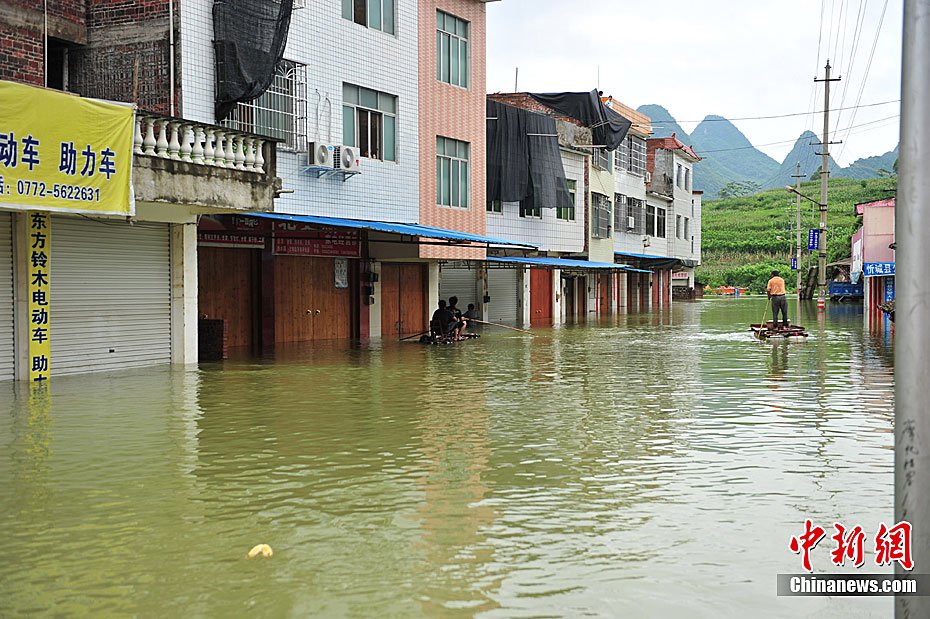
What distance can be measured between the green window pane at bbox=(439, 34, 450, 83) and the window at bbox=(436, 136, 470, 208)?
167 cm

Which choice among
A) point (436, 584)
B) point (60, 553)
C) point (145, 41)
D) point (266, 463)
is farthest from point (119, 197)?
point (436, 584)

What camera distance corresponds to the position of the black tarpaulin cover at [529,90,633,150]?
39625 mm

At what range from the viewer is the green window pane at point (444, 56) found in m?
Answer: 27.7

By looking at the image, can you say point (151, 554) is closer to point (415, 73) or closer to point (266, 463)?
point (266, 463)

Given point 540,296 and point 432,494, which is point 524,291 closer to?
point 540,296

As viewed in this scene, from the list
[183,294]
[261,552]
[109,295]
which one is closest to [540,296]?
[183,294]

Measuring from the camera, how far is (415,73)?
25828mm

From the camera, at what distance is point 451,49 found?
28.2 metres

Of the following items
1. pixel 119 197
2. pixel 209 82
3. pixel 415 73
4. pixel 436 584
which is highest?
pixel 415 73

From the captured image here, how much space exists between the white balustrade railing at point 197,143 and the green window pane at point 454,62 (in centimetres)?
1082

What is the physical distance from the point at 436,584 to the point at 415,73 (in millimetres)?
21674

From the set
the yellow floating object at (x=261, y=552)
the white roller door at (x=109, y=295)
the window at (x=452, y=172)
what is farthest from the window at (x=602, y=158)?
the yellow floating object at (x=261, y=552)

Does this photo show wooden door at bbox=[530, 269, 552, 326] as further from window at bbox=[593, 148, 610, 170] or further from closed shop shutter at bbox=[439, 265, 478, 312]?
window at bbox=[593, 148, 610, 170]

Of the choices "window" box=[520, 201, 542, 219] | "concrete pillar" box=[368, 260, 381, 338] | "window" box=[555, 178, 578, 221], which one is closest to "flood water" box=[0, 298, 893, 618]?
"concrete pillar" box=[368, 260, 381, 338]
